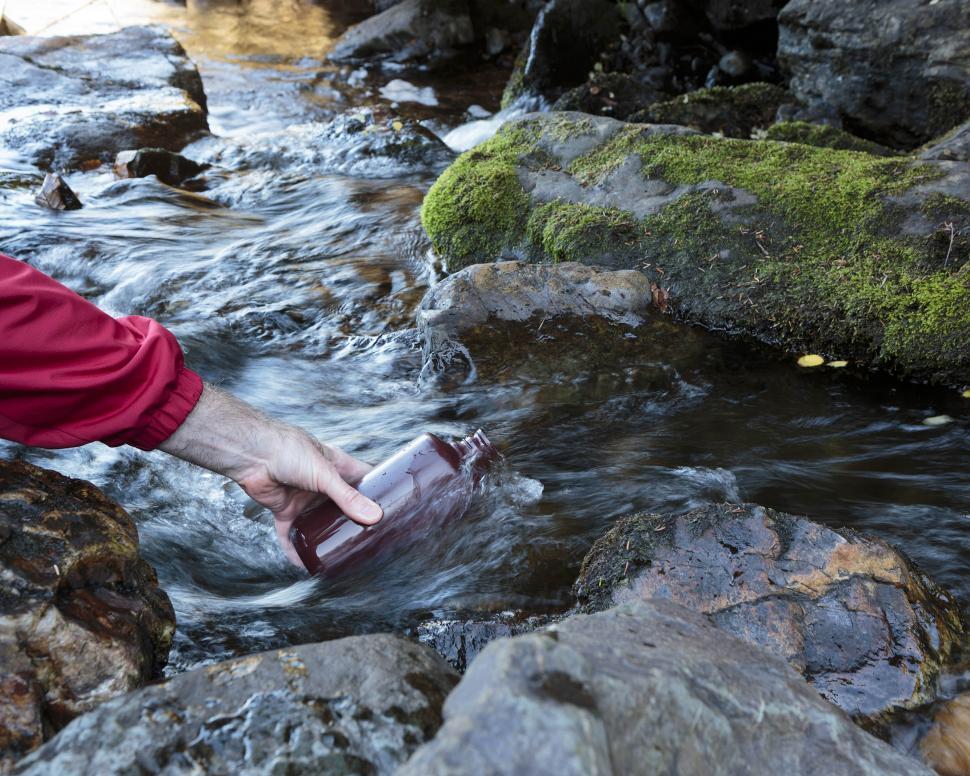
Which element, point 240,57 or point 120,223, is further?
point 240,57

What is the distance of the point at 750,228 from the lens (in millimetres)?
5027

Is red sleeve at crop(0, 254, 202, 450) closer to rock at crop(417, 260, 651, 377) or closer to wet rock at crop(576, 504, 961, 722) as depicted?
wet rock at crop(576, 504, 961, 722)

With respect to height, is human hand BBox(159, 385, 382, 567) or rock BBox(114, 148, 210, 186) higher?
human hand BBox(159, 385, 382, 567)

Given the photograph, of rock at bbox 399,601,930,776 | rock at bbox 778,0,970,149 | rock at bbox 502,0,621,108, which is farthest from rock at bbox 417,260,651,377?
rock at bbox 502,0,621,108

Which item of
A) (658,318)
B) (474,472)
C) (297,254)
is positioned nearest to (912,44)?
(658,318)

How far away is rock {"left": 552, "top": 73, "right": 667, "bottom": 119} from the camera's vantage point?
913 cm

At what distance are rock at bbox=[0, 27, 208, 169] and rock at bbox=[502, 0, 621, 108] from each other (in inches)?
163

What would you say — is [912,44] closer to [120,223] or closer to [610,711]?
[120,223]

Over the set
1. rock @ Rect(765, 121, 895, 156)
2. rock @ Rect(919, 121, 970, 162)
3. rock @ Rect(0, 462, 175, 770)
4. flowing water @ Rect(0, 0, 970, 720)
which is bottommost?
flowing water @ Rect(0, 0, 970, 720)

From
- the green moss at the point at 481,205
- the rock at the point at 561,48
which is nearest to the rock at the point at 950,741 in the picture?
the green moss at the point at 481,205

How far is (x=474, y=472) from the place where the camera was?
11.4 feet

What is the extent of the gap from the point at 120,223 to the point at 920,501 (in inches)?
259

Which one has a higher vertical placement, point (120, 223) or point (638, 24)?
point (638, 24)

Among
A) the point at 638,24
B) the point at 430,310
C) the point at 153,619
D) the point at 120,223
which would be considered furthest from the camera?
the point at 638,24
